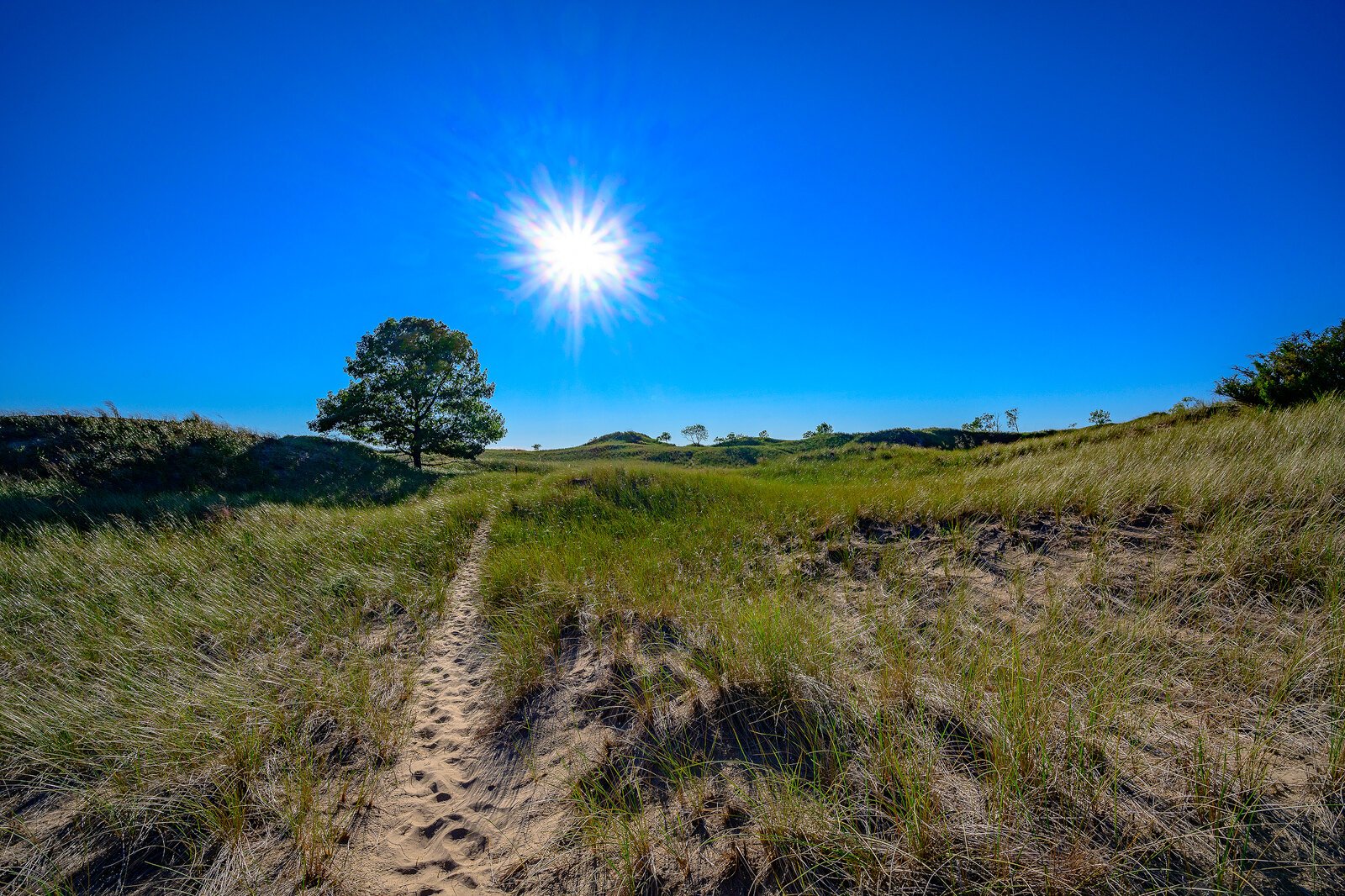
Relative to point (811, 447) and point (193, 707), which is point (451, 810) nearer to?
point (193, 707)

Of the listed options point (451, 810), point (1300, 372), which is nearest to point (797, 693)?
point (451, 810)

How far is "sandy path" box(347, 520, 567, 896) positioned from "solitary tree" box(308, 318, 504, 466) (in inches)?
882

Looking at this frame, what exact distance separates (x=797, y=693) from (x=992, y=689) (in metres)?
1.28

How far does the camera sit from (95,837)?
2.45 meters

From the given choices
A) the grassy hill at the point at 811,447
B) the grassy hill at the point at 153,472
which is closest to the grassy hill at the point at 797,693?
the grassy hill at the point at 153,472

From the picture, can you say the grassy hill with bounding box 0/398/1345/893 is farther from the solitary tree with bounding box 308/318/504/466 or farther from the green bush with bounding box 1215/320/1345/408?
the solitary tree with bounding box 308/318/504/466

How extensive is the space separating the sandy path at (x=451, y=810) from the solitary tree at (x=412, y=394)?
22.4 metres

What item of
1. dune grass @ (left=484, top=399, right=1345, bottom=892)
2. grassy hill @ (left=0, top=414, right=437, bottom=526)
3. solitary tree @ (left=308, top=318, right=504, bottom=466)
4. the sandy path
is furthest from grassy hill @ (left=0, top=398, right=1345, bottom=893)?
solitary tree @ (left=308, top=318, right=504, bottom=466)

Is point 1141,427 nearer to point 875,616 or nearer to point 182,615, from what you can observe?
point 875,616

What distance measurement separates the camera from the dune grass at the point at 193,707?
240 centimetres

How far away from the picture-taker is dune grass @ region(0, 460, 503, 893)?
240cm

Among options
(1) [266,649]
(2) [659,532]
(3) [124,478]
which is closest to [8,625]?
(1) [266,649]

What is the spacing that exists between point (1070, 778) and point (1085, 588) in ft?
9.31

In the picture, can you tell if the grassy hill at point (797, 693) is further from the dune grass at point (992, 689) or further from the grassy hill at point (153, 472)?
the grassy hill at point (153, 472)
